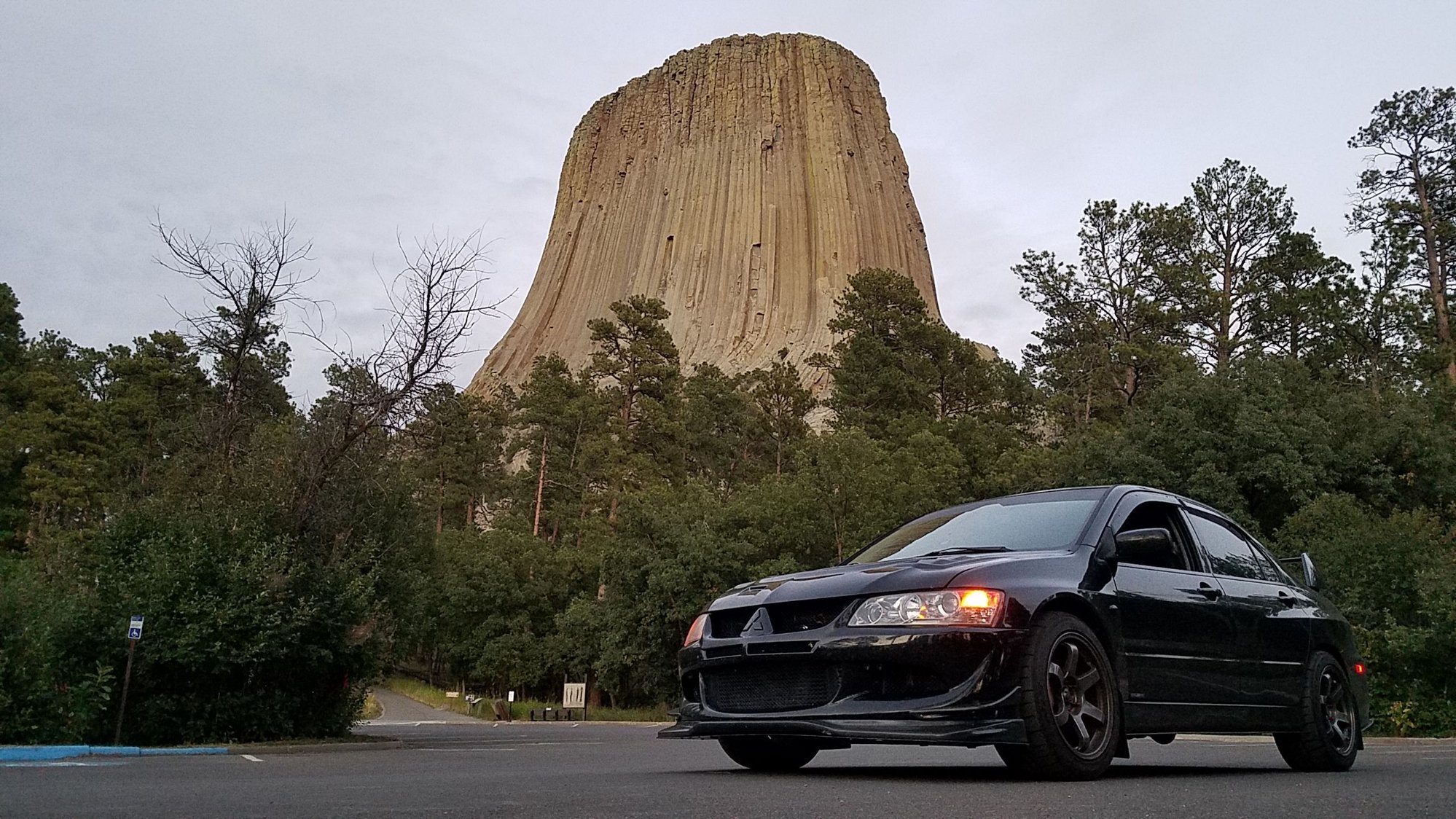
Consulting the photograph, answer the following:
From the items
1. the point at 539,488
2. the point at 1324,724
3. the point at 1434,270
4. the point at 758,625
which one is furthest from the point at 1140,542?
the point at 539,488

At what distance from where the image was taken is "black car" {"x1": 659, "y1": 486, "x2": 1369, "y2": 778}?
5.17 metres

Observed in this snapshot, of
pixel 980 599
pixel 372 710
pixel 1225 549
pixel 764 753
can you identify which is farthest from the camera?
pixel 372 710

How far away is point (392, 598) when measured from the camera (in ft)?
76.4

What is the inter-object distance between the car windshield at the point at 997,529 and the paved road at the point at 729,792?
1214 mm

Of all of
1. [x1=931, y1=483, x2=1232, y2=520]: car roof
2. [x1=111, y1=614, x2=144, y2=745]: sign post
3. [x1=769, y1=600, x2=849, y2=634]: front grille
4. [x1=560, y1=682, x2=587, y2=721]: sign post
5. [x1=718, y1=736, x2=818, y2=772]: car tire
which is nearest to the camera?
[x1=769, y1=600, x2=849, y2=634]: front grille

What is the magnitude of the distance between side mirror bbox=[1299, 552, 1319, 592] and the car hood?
2.42m

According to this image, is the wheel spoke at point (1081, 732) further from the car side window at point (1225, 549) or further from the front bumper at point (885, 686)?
the car side window at point (1225, 549)

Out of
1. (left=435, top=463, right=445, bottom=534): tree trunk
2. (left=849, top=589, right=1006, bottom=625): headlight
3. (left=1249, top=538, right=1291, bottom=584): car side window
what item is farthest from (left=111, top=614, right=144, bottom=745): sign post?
(left=435, top=463, right=445, bottom=534): tree trunk

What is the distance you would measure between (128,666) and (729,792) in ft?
49.7

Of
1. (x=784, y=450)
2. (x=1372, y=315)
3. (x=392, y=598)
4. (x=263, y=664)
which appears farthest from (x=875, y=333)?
(x=263, y=664)

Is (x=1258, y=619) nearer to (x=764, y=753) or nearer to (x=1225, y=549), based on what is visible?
(x=1225, y=549)

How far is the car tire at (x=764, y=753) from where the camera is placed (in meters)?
6.40

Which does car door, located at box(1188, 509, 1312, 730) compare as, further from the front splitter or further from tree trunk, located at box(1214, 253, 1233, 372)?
tree trunk, located at box(1214, 253, 1233, 372)

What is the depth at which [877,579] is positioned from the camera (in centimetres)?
553
